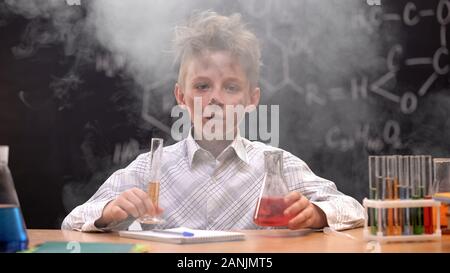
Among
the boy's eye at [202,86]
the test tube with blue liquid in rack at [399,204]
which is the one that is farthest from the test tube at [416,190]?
the boy's eye at [202,86]

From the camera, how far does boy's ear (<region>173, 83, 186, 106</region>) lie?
273 centimetres

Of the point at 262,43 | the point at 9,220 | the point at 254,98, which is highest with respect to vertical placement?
the point at 262,43

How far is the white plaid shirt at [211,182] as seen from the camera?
7.93 feet

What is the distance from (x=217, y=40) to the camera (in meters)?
2.71

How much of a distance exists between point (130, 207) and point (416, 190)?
769 mm

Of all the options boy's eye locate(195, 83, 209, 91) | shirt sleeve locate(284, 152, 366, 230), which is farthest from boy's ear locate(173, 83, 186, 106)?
shirt sleeve locate(284, 152, 366, 230)

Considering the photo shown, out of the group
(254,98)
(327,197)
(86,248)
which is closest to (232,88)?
(254,98)

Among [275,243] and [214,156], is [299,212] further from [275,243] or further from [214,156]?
[214,156]

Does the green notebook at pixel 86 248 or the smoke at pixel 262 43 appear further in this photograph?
the smoke at pixel 262 43

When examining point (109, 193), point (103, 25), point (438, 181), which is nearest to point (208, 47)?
point (103, 25)

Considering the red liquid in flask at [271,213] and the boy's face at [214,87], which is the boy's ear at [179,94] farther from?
the red liquid in flask at [271,213]

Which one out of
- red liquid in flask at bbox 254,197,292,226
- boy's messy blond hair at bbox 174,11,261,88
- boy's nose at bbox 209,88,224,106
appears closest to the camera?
red liquid in flask at bbox 254,197,292,226

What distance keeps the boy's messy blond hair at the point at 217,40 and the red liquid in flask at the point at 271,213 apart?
98 cm

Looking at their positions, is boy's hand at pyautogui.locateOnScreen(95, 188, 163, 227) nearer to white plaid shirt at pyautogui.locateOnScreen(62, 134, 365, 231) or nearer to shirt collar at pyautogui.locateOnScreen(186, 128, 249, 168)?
white plaid shirt at pyautogui.locateOnScreen(62, 134, 365, 231)
